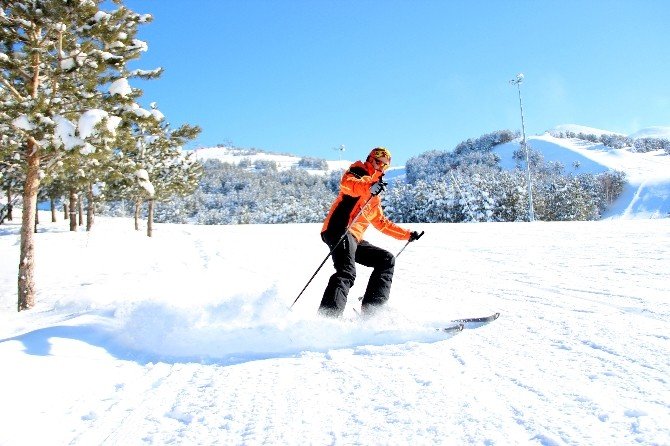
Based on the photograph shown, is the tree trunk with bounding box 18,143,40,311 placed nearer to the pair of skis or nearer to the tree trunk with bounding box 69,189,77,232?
the pair of skis

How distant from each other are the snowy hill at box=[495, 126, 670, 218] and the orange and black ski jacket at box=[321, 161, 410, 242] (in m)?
82.9

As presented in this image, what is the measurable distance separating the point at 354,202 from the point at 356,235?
1.09 ft

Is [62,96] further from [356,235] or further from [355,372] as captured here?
[355,372]

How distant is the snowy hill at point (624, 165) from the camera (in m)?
84.2

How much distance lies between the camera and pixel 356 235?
442 centimetres

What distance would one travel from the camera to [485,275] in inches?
287

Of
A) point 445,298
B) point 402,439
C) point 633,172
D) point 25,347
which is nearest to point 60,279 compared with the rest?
point 25,347

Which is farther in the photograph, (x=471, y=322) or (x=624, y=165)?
(x=624, y=165)

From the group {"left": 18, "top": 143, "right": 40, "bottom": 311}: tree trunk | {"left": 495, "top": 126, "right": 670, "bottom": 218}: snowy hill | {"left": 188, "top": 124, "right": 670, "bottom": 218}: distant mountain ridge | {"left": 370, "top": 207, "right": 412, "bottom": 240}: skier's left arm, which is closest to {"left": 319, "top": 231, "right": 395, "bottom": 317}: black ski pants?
{"left": 370, "top": 207, "right": 412, "bottom": 240}: skier's left arm

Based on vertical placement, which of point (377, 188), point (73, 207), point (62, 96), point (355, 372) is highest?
point (62, 96)

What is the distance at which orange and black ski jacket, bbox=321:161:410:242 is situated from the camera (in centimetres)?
423

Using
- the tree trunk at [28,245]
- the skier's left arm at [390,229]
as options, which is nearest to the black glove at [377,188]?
the skier's left arm at [390,229]

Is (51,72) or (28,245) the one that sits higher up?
(51,72)

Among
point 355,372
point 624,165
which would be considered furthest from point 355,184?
point 624,165
